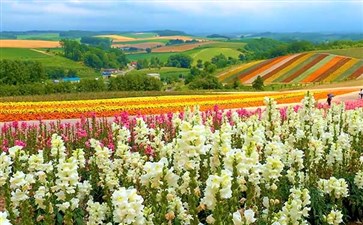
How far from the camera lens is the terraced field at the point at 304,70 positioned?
74.1 meters

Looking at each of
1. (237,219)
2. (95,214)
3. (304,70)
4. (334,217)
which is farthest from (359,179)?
(304,70)

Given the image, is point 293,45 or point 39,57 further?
point 39,57

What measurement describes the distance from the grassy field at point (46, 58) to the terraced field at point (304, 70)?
53304 mm

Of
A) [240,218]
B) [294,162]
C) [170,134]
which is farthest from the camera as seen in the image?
[170,134]

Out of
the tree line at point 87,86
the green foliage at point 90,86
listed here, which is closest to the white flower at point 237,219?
the tree line at point 87,86

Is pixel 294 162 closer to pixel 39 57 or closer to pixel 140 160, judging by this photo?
pixel 140 160

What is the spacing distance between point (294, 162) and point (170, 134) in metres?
7.50

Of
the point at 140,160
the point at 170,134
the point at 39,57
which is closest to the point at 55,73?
the point at 39,57

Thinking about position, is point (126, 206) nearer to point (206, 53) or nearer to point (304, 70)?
A: point (304, 70)

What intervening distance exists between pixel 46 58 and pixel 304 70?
85.2 metres

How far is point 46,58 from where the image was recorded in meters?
141

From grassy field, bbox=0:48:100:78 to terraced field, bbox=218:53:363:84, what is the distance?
53.3 m

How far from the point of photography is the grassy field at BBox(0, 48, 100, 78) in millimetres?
132863

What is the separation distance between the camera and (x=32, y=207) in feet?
24.2
